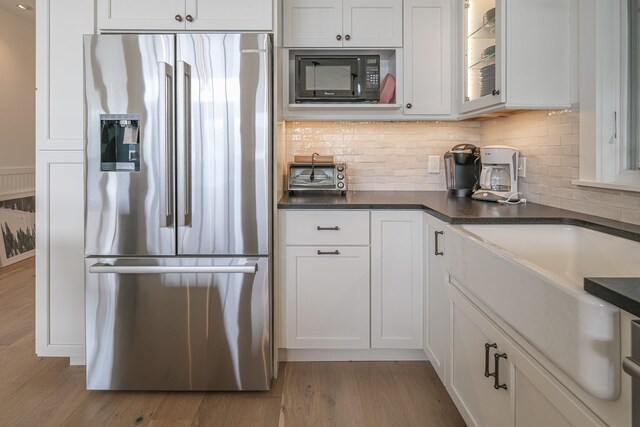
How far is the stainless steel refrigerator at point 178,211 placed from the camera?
7.37 ft

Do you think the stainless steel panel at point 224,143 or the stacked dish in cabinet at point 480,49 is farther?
the stacked dish in cabinet at point 480,49

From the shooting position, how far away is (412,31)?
2918mm

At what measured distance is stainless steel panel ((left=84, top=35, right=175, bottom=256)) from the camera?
2234 millimetres

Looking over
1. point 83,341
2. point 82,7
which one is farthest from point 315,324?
point 82,7

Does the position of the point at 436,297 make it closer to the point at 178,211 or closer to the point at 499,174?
the point at 499,174

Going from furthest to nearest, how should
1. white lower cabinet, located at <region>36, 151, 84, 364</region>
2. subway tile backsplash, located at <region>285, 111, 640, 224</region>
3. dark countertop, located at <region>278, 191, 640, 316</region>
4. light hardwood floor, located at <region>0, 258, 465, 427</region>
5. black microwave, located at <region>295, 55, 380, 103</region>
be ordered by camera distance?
subway tile backsplash, located at <region>285, 111, 640, 224</region> < black microwave, located at <region>295, 55, 380, 103</region> < white lower cabinet, located at <region>36, 151, 84, 364</region> < light hardwood floor, located at <region>0, 258, 465, 427</region> < dark countertop, located at <region>278, 191, 640, 316</region>

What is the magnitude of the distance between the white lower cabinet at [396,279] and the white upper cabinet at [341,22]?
110 centimetres

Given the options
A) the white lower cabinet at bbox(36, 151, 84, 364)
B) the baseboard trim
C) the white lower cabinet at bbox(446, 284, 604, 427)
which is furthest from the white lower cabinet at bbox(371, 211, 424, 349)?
the white lower cabinet at bbox(36, 151, 84, 364)

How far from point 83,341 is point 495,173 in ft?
7.98

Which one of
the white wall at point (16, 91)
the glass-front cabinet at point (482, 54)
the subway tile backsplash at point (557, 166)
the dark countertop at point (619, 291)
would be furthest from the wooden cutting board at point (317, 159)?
the white wall at point (16, 91)

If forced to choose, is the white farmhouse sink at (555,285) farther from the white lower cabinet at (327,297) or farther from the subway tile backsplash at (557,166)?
the white lower cabinet at (327,297)

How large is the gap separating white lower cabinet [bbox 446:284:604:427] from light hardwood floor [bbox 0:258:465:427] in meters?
0.32

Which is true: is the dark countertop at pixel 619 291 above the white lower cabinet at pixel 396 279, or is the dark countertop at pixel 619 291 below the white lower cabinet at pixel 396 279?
above

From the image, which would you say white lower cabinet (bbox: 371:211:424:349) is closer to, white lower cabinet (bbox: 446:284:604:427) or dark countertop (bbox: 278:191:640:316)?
dark countertop (bbox: 278:191:640:316)
